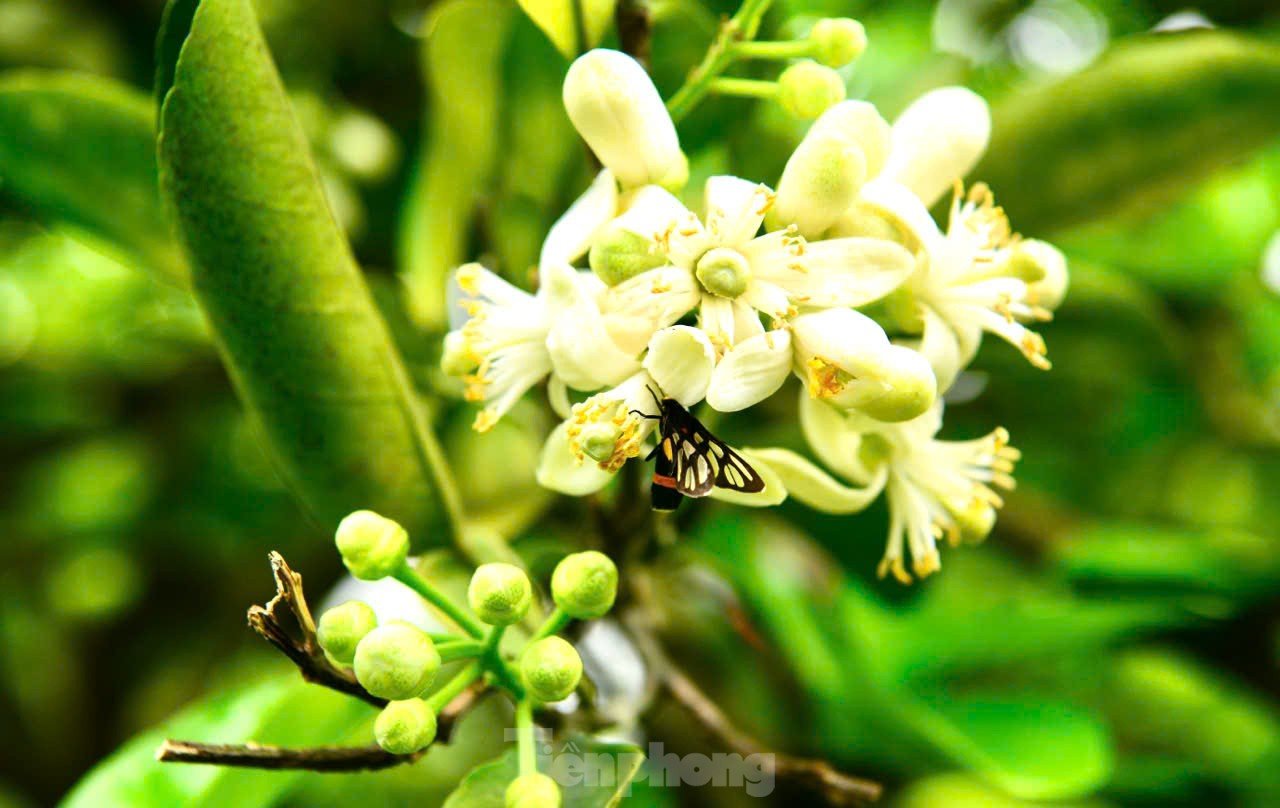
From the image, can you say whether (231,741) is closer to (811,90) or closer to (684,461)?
(684,461)

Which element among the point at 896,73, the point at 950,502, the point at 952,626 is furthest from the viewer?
the point at 896,73

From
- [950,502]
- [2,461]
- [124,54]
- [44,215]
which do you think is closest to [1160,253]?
[950,502]

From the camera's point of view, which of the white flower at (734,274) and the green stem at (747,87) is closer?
the white flower at (734,274)

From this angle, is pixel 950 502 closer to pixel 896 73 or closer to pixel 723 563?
pixel 723 563

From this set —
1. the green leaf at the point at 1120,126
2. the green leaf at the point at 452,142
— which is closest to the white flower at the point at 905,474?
the green leaf at the point at 1120,126

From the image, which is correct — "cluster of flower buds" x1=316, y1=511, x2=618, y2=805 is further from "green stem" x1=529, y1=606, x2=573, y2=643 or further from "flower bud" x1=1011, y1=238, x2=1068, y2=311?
"flower bud" x1=1011, y1=238, x2=1068, y2=311

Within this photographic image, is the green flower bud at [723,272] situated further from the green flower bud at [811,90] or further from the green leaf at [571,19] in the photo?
the green leaf at [571,19]
